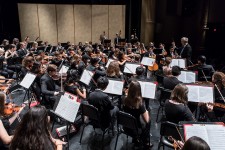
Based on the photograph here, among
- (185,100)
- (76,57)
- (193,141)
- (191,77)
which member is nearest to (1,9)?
(76,57)

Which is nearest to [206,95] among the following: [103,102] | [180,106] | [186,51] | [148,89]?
[180,106]

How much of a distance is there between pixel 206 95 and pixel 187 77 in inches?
50.4

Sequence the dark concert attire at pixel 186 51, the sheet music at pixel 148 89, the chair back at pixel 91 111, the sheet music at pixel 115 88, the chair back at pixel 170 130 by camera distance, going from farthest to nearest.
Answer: the dark concert attire at pixel 186 51 → the sheet music at pixel 115 88 → the sheet music at pixel 148 89 → the chair back at pixel 91 111 → the chair back at pixel 170 130

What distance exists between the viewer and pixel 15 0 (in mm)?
13180

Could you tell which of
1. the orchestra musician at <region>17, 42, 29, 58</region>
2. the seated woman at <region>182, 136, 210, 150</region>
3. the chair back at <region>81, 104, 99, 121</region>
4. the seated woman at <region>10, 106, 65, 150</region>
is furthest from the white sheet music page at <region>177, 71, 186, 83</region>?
the orchestra musician at <region>17, 42, 29, 58</region>

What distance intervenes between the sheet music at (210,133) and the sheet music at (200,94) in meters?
1.70

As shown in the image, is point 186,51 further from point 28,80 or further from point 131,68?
point 28,80

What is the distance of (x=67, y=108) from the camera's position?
3.89m

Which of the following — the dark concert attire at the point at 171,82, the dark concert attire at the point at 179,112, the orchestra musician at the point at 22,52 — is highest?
the orchestra musician at the point at 22,52

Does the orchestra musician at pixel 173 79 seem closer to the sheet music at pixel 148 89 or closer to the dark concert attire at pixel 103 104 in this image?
the sheet music at pixel 148 89

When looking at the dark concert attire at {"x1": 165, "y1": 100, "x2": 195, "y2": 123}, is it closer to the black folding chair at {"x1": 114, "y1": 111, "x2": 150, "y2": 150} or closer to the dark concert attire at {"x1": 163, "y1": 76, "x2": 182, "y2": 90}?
the black folding chair at {"x1": 114, "y1": 111, "x2": 150, "y2": 150}

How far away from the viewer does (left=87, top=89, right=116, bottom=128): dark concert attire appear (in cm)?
439

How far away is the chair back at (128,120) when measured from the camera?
3.93 metres

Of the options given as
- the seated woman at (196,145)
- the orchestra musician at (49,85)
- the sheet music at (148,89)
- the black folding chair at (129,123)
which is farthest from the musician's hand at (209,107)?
the orchestra musician at (49,85)
